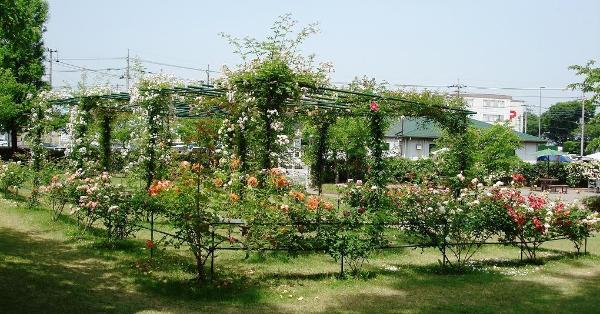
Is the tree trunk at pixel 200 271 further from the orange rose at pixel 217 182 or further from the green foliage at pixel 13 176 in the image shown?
the green foliage at pixel 13 176

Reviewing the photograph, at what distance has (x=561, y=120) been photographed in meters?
91.5

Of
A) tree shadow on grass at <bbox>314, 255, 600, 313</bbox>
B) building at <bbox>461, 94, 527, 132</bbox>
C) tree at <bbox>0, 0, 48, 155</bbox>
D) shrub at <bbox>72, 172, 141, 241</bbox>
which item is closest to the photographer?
tree shadow on grass at <bbox>314, 255, 600, 313</bbox>

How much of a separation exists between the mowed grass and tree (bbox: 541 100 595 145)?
291ft

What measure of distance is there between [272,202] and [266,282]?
1.77 m

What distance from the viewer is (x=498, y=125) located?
25.7 m

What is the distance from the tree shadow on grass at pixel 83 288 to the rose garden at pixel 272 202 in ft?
1.06

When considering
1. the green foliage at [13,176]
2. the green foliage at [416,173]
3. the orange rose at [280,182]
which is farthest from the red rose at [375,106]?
the green foliage at [13,176]

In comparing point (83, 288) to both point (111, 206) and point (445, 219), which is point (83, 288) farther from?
point (445, 219)

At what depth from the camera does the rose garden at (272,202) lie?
8.38 meters

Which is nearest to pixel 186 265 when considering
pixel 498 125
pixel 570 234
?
pixel 570 234

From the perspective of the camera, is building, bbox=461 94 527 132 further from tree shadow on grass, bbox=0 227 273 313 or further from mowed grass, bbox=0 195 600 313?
tree shadow on grass, bbox=0 227 273 313

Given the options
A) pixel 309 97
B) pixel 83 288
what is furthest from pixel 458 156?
pixel 83 288

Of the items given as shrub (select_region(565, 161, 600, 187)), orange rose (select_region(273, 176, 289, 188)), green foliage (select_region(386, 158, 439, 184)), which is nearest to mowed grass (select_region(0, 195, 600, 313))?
orange rose (select_region(273, 176, 289, 188))

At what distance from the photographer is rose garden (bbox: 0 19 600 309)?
838 cm
